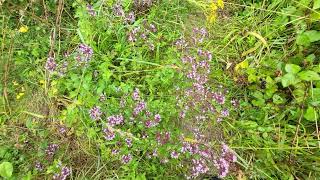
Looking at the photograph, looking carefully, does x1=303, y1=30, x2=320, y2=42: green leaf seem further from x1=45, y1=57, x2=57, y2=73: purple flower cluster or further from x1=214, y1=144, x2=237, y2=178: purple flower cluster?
x1=45, y1=57, x2=57, y2=73: purple flower cluster

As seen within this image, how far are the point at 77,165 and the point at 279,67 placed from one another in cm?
165

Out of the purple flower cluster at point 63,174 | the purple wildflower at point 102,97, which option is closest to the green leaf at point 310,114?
the purple wildflower at point 102,97

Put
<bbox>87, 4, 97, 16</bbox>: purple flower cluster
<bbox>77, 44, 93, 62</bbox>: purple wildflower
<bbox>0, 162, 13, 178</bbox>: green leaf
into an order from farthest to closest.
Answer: <bbox>87, 4, 97, 16</bbox>: purple flower cluster → <bbox>77, 44, 93, 62</bbox>: purple wildflower → <bbox>0, 162, 13, 178</bbox>: green leaf

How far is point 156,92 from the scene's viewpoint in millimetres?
2781

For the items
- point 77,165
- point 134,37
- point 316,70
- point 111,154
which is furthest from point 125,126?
point 316,70

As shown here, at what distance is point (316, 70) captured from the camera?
8.79 ft

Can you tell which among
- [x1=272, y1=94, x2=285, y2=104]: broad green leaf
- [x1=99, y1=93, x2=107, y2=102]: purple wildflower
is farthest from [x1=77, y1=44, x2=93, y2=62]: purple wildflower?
[x1=272, y1=94, x2=285, y2=104]: broad green leaf

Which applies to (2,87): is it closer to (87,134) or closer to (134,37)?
(87,134)

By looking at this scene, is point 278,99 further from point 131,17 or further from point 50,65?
point 50,65

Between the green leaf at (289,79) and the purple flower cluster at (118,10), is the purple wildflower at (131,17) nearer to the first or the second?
the purple flower cluster at (118,10)

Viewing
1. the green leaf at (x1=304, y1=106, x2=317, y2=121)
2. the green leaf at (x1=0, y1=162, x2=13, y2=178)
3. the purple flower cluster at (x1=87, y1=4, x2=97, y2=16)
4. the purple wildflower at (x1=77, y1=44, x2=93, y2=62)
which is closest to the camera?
the green leaf at (x1=0, y1=162, x2=13, y2=178)

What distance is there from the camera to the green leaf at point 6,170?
2508mm

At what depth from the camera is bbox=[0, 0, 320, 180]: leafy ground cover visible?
263cm

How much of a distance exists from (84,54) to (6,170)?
94cm
